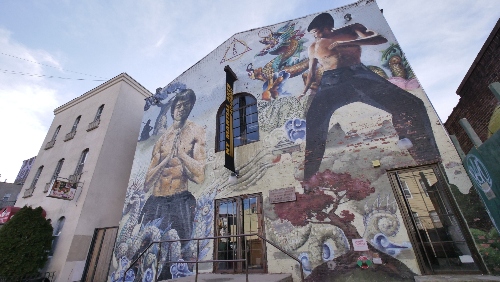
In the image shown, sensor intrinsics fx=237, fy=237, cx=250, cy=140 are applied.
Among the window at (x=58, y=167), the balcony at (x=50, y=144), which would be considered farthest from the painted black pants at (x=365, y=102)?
the balcony at (x=50, y=144)

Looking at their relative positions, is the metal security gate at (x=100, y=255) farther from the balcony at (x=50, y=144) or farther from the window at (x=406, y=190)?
the window at (x=406, y=190)

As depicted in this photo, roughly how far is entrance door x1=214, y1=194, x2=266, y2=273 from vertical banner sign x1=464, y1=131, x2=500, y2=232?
482cm

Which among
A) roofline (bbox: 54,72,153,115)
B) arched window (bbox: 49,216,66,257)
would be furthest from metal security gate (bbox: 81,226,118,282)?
roofline (bbox: 54,72,153,115)

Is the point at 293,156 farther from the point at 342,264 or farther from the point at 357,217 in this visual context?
the point at 342,264

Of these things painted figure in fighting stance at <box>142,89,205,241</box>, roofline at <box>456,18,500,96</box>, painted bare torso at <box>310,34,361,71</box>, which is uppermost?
painted bare torso at <box>310,34,361,71</box>

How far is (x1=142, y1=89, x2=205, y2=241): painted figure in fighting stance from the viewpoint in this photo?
851 cm

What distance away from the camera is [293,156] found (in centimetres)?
710

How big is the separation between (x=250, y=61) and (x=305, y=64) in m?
2.44

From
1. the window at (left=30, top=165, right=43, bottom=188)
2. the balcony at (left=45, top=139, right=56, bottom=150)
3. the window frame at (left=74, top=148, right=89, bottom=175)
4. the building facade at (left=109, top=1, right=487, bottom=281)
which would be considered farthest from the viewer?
the balcony at (left=45, top=139, right=56, bottom=150)

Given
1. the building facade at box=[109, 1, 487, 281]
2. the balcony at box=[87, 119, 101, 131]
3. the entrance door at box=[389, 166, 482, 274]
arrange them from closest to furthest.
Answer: the entrance door at box=[389, 166, 482, 274] < the building facade at box=[109, 1, 487, 281] < the balcony at box=[87, 119, 101, 131]

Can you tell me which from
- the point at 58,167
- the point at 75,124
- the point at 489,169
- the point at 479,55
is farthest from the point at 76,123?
the point at 479,55

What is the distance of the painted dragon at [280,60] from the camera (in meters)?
8.36

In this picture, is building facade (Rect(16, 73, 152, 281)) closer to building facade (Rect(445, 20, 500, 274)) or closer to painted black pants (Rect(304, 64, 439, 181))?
painted black pants (Rect(304, 64, 439, 181))

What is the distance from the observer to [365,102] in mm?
6770
